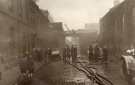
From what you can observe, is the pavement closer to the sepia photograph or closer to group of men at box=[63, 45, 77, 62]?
the sepia photograph

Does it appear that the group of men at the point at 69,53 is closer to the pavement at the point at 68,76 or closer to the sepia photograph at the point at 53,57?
the sepia photograph at the point at 53,57

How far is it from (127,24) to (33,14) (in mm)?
13127

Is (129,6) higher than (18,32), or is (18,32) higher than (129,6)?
(129,6)

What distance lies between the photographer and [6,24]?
1872 cm

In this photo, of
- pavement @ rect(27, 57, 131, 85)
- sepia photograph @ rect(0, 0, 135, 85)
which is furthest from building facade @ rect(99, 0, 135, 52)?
pavement @ rect(27, 57, 131, 85)

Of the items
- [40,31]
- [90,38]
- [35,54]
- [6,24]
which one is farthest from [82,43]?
[6,24]

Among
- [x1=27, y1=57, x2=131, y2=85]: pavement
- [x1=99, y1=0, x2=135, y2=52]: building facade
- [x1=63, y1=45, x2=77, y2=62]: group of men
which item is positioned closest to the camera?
[x1=27, y1=57, x2=131, y2=85]: pavement

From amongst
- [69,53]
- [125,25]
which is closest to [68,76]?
[125,25]

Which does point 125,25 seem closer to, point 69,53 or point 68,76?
point 69,53

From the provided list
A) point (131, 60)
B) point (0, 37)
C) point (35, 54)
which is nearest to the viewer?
point (131, 60)

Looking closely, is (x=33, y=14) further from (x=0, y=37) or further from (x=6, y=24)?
(x=0, y=37)

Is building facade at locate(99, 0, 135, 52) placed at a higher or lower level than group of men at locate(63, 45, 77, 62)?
higher

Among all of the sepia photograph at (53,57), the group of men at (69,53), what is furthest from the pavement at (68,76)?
the group of men at (69,53)

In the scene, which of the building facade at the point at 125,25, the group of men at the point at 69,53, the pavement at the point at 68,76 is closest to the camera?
the pavement at the point at 68,76
